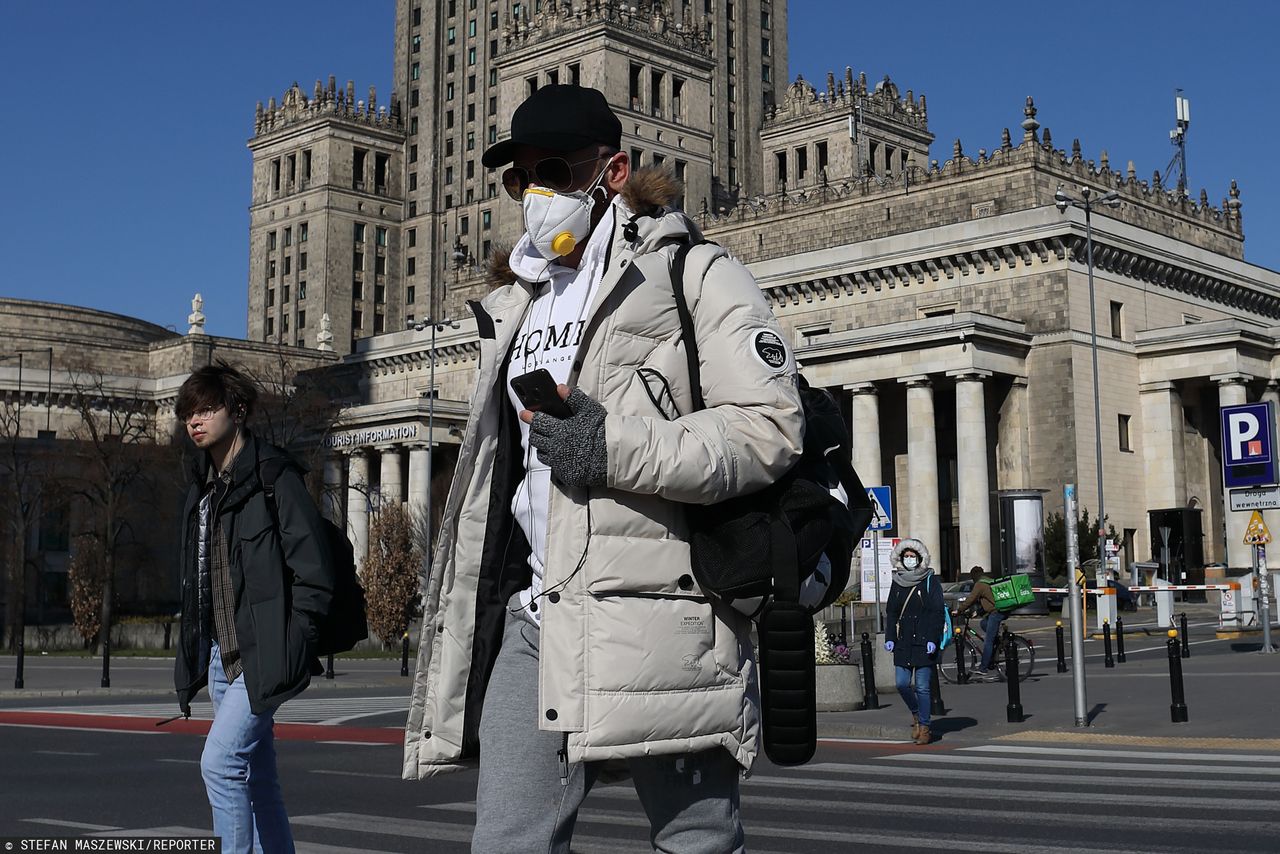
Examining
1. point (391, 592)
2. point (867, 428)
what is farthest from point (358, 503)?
point (391, 592)

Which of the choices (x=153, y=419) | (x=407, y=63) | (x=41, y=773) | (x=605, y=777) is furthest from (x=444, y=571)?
(x=407, y=63)

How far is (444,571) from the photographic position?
443 centimetres

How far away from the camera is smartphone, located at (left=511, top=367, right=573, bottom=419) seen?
12.6 ft

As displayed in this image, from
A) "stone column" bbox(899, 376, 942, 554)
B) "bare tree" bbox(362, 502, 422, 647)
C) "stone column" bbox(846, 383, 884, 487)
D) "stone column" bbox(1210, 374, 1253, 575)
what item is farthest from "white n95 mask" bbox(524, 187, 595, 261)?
"stone column" bbox(1210, 374, 1253, 575)

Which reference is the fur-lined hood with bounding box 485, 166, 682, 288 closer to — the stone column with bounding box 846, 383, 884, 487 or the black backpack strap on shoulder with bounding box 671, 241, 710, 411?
the black backpack strap on shoulder with bounding box 671, 241, 710, 411

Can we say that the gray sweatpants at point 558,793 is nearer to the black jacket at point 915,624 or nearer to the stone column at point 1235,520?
the black jacket at point 915,624

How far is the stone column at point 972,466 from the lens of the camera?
57.6 metres

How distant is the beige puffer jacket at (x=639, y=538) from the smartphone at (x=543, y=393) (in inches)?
5.2

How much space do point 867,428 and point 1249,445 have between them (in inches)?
1450

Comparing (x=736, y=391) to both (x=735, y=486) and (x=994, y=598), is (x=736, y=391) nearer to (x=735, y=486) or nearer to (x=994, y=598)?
(x=735, y=486)

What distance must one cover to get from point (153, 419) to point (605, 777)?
95565 millimetres

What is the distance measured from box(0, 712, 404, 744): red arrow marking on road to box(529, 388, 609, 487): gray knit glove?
13.7 metres

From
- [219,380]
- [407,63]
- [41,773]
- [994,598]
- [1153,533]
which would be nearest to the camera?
[219,380]

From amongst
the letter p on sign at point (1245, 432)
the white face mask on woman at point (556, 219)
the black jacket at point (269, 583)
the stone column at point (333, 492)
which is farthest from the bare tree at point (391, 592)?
the white face mask on woman at point (556, 219)
